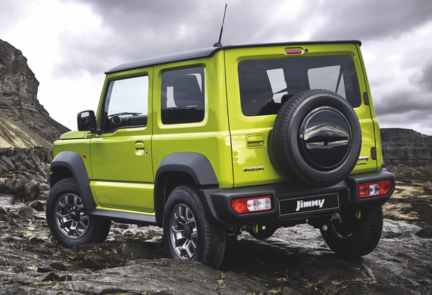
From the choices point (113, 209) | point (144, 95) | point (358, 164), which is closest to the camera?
point (358, 164)

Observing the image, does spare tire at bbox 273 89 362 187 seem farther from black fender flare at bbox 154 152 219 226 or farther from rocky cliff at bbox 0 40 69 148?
rocky cliff at bbox 0 40 69 148

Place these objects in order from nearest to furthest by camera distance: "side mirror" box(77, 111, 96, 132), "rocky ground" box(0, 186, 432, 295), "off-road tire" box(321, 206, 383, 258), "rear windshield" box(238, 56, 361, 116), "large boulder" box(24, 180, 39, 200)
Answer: "rocky ground" box(0, 186, 432, 295) → "rear windshield" box(238, 56, 361, 116) → "off-road tire" box(321, 206, 383, 258) → "side mirror" box(77, 111, 96, 132) → "large boulder" box(24, 180, 39, 200)

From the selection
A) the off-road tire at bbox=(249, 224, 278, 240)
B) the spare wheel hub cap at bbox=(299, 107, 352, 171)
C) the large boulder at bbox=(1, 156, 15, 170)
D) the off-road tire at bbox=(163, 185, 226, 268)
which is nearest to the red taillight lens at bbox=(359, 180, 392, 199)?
the spare wheel hub cap at bbox=(299, 107, 352, 171)

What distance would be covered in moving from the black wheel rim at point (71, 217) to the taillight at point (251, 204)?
8.59ft

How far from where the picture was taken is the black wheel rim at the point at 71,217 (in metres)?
5.63

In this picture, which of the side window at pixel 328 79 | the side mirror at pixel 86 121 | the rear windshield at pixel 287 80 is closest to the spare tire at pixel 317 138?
the rear windshield at pixel 287 80

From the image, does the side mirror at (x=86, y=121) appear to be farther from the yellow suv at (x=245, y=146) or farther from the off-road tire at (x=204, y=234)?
the off-road tire at (x=204, y=234)

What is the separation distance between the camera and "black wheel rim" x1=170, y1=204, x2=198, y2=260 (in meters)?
4.09

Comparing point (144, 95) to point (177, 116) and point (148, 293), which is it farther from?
point (148, 293)

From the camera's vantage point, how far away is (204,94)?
13.3 feet

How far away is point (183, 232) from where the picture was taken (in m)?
4.17

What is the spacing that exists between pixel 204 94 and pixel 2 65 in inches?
3475

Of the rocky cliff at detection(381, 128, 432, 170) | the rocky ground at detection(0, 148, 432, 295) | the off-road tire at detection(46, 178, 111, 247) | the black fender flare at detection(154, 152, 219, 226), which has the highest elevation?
the rocky cliff at detection(381, 128, 432, 170)

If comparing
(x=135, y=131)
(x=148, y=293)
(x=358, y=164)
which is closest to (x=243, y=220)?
(x=148, y=293)
